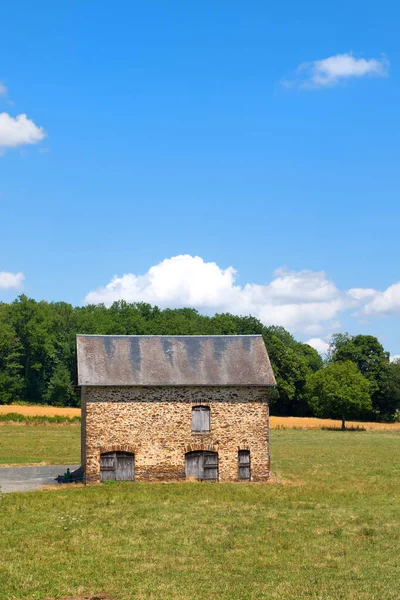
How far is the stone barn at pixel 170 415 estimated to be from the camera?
36.0 metres

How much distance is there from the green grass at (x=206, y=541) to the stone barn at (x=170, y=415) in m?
1.91

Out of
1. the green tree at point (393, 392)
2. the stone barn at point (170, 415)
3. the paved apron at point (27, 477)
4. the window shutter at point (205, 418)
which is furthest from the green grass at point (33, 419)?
the green tree at point (393, 392)

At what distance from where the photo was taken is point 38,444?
184ft

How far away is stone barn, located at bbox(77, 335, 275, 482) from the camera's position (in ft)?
118

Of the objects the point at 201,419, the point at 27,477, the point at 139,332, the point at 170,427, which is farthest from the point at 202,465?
the point at 139,332

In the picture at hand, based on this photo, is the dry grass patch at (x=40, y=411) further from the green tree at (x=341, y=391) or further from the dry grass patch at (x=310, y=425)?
the green tree at (x=341, y=391)

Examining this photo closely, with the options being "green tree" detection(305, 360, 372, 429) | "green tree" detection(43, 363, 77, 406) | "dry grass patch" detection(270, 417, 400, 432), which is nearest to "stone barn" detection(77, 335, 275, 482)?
"dry grass patch" detection(270, 417, 400, 432)

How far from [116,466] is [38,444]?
22.3m

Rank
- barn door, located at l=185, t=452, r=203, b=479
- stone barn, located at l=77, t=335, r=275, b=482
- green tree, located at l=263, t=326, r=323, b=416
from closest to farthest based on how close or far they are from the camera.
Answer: stone barn, located at l=77, t=335, r=275, b=482, barn door, located at l=185, t=452, r=203, b=479, green tree, located at l=263, t=326, r=323, b=416

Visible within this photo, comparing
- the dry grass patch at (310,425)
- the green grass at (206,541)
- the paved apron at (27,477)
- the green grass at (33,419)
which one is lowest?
the green grass at (206,541)

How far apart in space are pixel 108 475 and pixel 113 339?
7346mm

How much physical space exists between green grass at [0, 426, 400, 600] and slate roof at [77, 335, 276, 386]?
539 cm

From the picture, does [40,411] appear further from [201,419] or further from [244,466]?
[244,466]

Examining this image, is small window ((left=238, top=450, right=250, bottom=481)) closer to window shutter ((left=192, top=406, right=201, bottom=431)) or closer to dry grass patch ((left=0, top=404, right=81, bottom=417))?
window shutter ((left=192, top=406, right=201, bottom=431))
